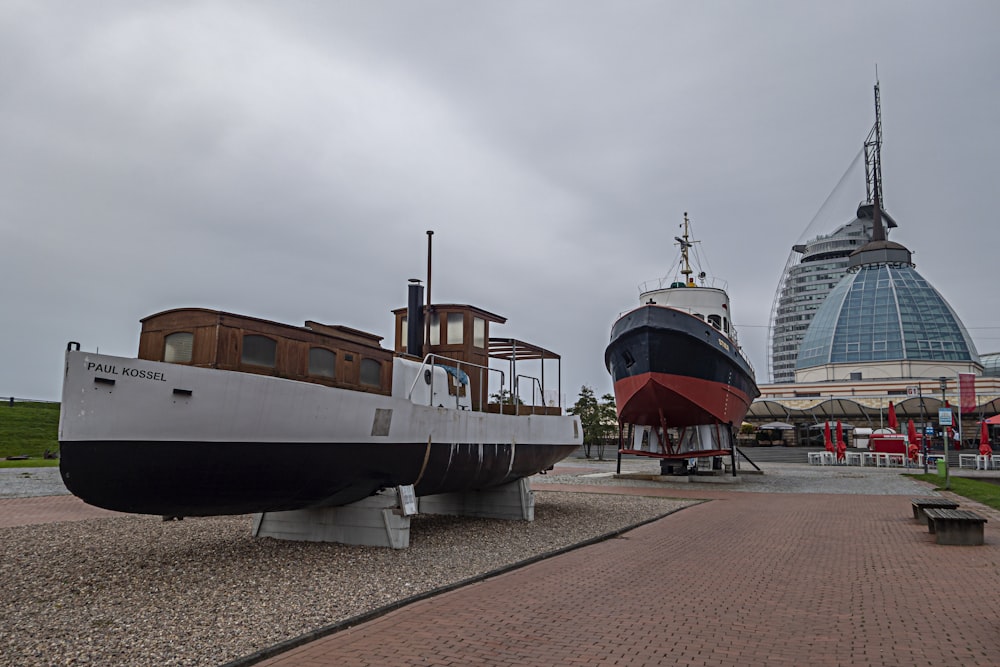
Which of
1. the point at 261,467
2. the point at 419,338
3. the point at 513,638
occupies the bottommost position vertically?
the point at 513,638

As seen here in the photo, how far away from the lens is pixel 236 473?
7934 mm

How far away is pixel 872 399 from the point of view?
63.5 m

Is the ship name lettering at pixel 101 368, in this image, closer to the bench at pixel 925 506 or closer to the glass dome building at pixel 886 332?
the bench at pixel 925 506

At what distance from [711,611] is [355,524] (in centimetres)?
539

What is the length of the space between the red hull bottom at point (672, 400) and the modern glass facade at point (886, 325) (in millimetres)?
68628

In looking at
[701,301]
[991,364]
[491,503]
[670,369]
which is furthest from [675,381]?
[991,364]

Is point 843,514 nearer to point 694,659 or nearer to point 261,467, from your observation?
point 694,659

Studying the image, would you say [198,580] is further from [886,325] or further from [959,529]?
[886,325]

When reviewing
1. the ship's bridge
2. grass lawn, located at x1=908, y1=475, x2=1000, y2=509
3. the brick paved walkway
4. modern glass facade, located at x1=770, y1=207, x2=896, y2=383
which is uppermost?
modern glass facade, located at x1=770, y1=207, x2=896, y2=383

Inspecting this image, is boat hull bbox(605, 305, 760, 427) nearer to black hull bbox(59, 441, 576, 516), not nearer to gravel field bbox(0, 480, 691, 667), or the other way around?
gravel field bbox(0, 480, 691, 667)

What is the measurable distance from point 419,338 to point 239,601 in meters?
6.97

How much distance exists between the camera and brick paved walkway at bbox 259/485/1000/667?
18.6ft

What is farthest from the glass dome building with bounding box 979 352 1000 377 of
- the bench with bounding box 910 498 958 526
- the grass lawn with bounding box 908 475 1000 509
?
the bench with bounding box 910 498 958 526

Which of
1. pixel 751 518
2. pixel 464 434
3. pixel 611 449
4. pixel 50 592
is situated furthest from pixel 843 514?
pixel 611 449
